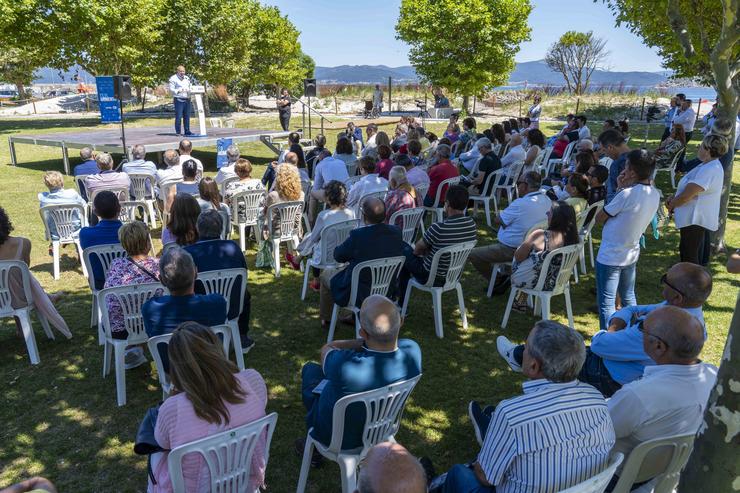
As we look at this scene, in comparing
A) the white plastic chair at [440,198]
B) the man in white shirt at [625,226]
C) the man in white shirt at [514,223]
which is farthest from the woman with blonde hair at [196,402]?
the white plastic chair at [440,198]

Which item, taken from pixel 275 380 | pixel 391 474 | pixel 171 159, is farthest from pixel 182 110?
pixel 391 474

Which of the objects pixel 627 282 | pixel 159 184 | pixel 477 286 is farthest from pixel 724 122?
pixel 159 184

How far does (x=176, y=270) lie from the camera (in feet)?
10.3

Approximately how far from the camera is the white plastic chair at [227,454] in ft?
6.81

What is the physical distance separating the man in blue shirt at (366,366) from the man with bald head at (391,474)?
34.9 inches

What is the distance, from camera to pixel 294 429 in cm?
356

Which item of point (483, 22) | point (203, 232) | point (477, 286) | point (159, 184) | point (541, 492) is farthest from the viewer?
point (483, 22)

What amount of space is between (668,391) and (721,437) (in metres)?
0.64

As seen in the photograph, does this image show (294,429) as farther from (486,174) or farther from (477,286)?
(486,174)

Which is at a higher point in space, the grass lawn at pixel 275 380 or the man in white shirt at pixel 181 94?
the man in white shirt at pixel 181 94

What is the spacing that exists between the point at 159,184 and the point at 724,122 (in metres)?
7.43

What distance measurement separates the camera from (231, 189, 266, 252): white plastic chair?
22.4 feet

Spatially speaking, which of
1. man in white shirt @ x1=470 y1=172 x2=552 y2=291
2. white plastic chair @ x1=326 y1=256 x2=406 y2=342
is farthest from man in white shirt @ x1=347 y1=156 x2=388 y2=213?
white plastic chair @ x1=326 y1=256 x2=406 y2=342

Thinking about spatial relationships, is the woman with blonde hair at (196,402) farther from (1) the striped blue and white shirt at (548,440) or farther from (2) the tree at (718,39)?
(2) the tree at (718,39)
